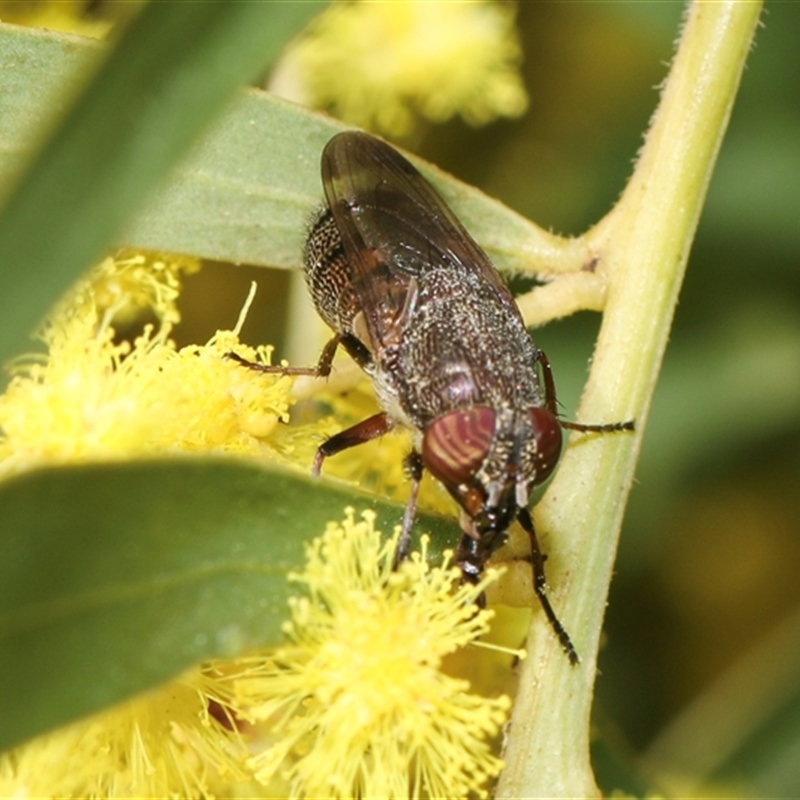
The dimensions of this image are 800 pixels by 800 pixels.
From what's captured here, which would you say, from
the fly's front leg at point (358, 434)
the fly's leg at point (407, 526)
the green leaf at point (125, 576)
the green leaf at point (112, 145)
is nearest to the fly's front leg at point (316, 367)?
the fly's front leg at point (358, 434)

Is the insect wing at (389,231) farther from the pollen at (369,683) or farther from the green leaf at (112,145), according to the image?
the green leaf at (112,145)

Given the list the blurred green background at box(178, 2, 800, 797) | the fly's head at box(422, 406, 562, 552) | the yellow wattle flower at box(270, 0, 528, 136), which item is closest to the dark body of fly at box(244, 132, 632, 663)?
the fly's head at box(422, 406, 562, 552)

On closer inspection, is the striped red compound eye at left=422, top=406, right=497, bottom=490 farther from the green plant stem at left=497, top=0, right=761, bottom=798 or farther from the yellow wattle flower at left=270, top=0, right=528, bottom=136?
→ the yellow wattle flower at left=270, top=0, right=528, bottom=136

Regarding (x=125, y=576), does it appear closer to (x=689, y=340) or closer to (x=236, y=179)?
(x=236, y=179)

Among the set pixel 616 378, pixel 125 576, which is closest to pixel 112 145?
pixel 125 576

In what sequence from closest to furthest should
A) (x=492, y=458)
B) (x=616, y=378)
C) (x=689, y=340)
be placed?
(x=492, y=458), (x=616, y=378), (x=689, y=340)

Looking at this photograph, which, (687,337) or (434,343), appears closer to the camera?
(434,343)
